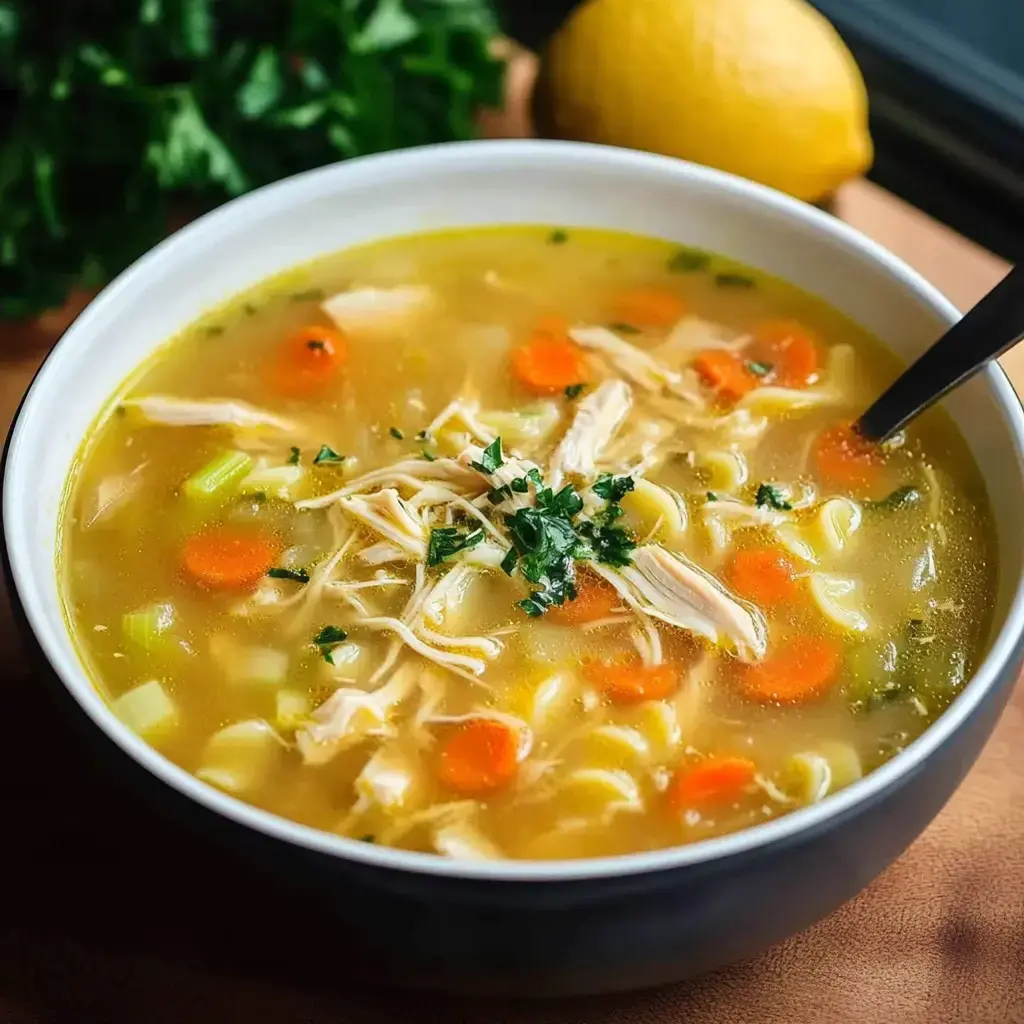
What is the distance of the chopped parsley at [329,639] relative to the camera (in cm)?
194

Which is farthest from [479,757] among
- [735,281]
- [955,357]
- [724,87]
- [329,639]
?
[724,87]

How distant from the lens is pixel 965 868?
2025 millimetres

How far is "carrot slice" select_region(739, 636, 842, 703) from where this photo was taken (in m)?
1.89

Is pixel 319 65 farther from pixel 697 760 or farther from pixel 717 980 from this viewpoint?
pixel 717 980

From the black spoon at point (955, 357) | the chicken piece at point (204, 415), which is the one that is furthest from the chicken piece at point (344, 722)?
the black spoon at point (955, 357)

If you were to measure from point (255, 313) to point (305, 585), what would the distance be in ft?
2.25

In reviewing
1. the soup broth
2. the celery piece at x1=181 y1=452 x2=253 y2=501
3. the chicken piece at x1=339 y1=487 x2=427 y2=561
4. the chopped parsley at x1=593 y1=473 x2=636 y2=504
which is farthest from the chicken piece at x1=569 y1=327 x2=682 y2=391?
the celery piece at x1=181 y1=452 x2=253 y2=501

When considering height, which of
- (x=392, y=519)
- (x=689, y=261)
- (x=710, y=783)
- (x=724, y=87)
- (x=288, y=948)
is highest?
(x=724, y=87)

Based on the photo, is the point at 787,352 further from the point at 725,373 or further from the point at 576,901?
the point at 576,901

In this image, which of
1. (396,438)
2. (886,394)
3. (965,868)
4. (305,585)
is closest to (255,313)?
(396,438)

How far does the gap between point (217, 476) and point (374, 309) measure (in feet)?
1.60

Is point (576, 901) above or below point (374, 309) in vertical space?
above

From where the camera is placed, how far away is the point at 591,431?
87.8 inches

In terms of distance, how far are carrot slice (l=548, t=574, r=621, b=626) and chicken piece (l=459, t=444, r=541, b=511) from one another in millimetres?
154
